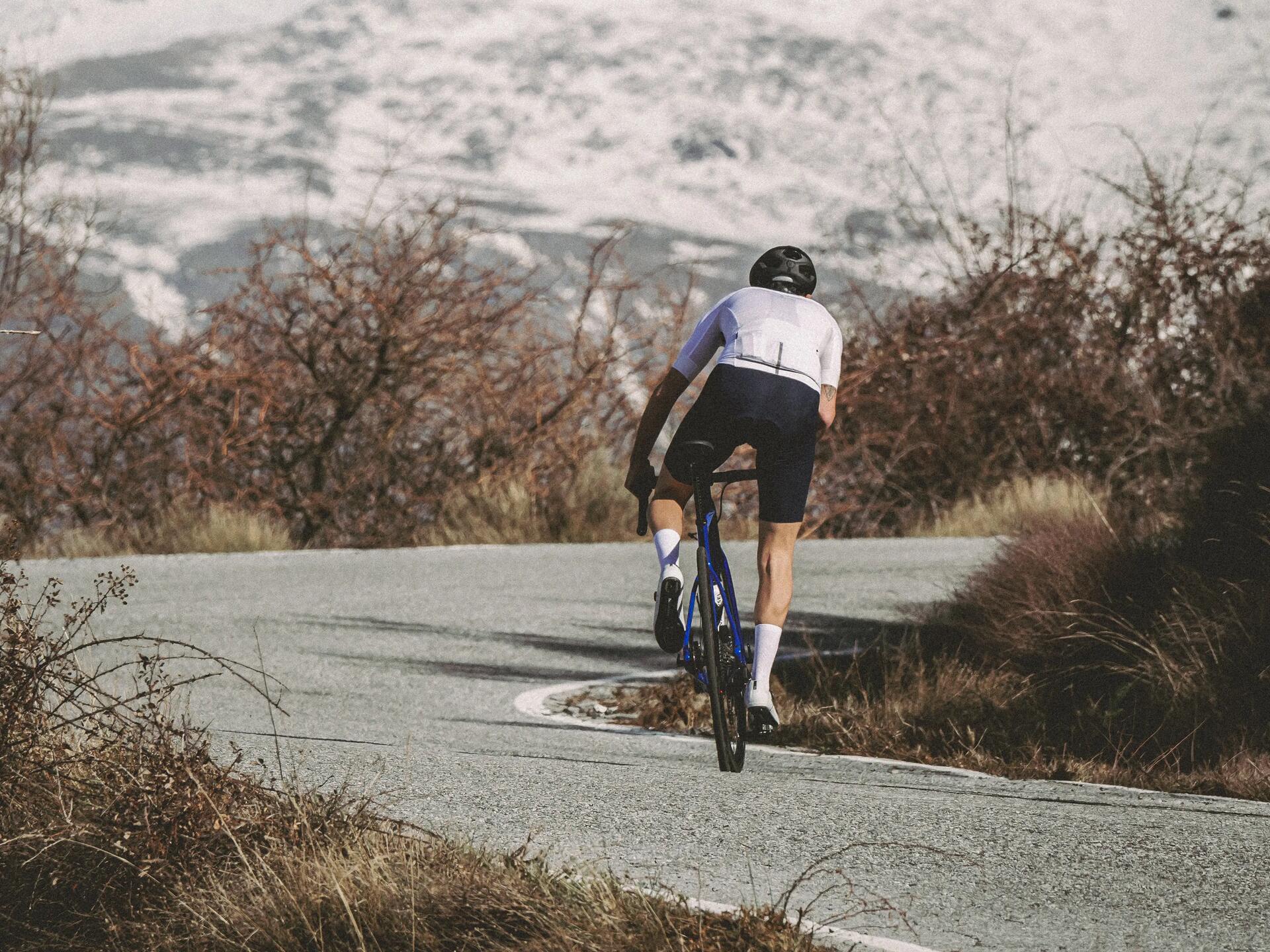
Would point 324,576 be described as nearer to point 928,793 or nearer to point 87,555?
point 87,555

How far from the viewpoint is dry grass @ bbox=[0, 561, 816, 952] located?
4.40m

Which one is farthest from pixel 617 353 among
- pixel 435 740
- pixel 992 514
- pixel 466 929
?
pixel 466 929

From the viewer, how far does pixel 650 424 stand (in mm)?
6359

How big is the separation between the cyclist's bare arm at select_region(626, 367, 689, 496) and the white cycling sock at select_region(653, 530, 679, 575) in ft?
0.62

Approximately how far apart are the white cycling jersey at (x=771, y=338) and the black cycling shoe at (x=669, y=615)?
77 centimetres

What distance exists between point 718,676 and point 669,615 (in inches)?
11.4

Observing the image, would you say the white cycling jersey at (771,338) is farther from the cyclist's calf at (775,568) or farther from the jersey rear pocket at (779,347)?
the cyclist's calf at (775,568)

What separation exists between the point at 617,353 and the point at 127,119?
132 meters

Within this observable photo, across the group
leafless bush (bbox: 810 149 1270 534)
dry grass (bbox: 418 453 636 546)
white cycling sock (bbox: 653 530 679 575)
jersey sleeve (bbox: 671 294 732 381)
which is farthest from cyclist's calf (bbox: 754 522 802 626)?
leafless bush (bbox: 810 149 1270 534)

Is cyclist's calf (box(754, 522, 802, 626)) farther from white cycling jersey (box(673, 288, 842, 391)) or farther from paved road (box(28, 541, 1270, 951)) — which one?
paved road (box(28, 541, 1270, 951))

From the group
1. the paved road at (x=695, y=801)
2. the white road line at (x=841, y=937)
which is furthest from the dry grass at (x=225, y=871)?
the paved road at (x=695, y=801)

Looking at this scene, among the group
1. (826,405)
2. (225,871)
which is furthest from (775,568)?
(225,871)

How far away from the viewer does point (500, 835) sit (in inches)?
220

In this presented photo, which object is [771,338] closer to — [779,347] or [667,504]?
[779,347]
